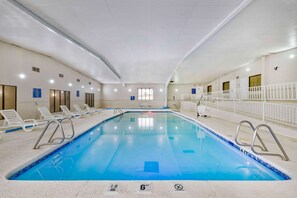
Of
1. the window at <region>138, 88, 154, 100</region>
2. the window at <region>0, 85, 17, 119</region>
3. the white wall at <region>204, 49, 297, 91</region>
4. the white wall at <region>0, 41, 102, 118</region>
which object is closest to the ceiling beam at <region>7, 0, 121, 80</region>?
the white wall at <region>0, 41, 102, 118</region>

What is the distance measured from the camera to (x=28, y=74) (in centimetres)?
717

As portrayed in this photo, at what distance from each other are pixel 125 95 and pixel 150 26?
13.6m

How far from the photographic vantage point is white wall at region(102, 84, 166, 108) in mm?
17938

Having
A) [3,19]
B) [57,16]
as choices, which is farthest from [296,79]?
[3,19]

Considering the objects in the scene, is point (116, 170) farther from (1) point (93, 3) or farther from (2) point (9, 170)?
(1) point (93, 3)

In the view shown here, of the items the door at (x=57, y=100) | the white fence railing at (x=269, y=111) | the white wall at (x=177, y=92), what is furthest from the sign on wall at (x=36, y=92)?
the white wall at (x=177, y=92)

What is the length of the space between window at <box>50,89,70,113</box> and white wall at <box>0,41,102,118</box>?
32cm

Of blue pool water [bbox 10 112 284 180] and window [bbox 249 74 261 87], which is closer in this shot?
blue pool water [bbox 10 112 284 180]

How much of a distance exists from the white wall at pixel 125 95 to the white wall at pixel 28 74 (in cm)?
770

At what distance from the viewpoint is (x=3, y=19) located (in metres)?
4.32

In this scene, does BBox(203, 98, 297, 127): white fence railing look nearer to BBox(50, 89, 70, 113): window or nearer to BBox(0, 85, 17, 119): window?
BBox(0, 85, 17, 119): window

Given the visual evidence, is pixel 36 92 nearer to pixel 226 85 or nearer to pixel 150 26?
pixel 150 26

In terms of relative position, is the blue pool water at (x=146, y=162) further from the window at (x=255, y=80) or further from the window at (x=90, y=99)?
the window at (x=90, y=99)

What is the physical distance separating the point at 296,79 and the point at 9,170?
9511 millimetres
